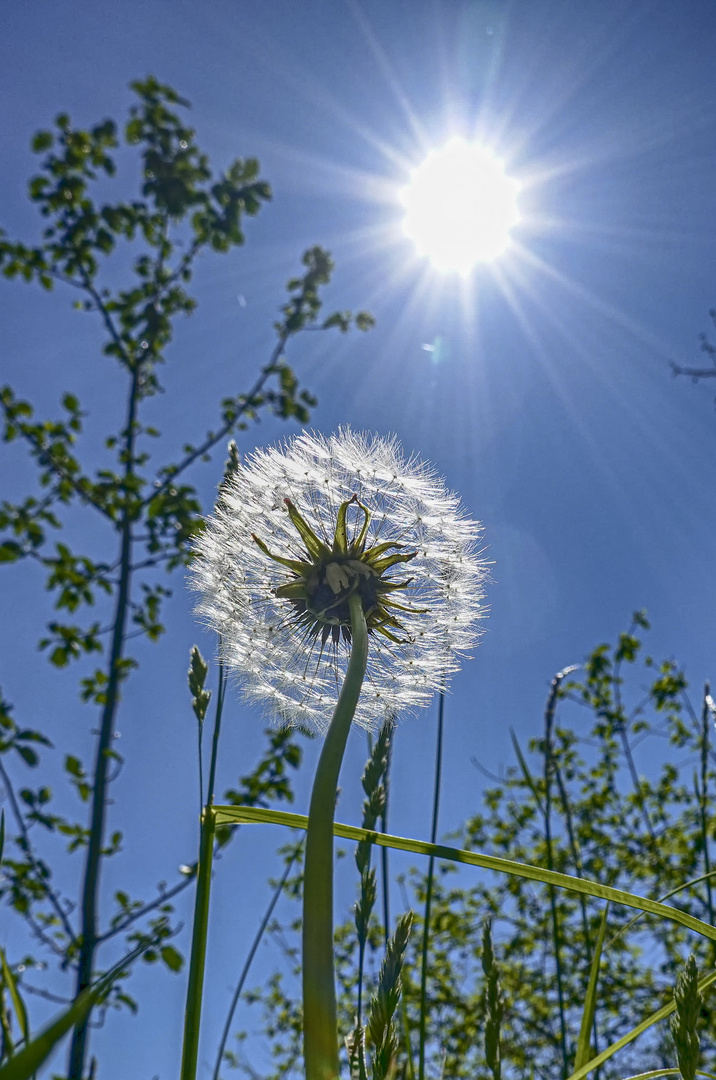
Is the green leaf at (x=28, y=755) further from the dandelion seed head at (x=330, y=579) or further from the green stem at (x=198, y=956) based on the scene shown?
the green stem at (x=198, y=956)

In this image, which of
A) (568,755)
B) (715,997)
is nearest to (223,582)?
(715,997)

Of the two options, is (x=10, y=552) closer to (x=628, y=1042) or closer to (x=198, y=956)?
(x=198, y=956)

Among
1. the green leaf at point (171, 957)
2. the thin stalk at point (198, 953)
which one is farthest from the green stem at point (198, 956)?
the green leaf at point (171, 957)

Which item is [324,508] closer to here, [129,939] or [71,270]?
[129,939]

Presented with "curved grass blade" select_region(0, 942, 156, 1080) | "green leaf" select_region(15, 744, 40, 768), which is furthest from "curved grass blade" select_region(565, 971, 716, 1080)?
"green leaf" select_region(15, 744, 40, 768)

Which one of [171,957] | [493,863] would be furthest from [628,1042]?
[171,957]
